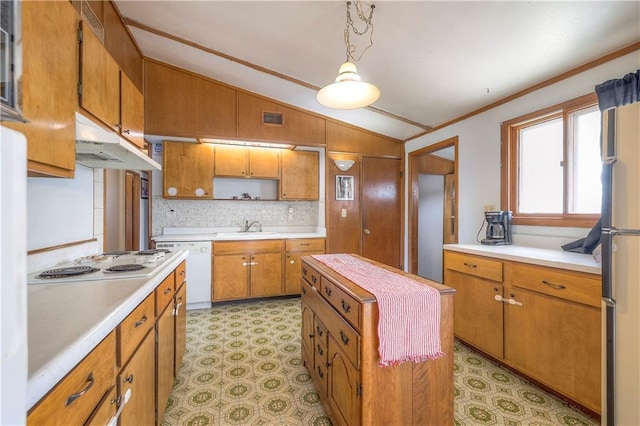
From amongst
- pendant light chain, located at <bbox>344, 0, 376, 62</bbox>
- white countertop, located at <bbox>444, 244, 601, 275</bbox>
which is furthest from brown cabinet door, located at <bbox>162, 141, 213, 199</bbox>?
white countertop, located at <bbox>444, 244, 601, 275</bbox>

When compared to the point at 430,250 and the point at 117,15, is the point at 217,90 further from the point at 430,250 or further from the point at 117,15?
the point at 430,250

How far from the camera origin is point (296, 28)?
94.7 inches

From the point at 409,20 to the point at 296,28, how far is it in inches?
37.5

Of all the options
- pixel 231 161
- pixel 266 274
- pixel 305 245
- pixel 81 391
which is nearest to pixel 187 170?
pixel 231 161

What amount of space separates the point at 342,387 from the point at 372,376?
28cm

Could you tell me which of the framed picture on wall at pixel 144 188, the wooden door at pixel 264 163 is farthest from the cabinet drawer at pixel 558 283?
the framed picture on wall at pixel 144 188

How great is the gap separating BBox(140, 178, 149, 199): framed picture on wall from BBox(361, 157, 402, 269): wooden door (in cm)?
313

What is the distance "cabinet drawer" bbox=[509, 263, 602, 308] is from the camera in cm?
164

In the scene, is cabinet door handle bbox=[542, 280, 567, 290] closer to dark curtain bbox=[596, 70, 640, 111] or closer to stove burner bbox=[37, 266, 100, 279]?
→ dark curtain bbox=[596, 70, 640, 111]

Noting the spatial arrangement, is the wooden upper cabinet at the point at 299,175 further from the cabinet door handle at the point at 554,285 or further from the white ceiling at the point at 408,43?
the cabinet door handle at the point at 554,285

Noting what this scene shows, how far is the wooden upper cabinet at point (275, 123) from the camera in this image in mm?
3811

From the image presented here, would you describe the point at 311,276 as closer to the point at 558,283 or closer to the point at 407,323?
the point at 407,323

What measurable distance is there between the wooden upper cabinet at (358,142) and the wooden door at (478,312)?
2.41m

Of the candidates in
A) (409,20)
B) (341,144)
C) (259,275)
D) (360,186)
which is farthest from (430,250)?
(409,20)
